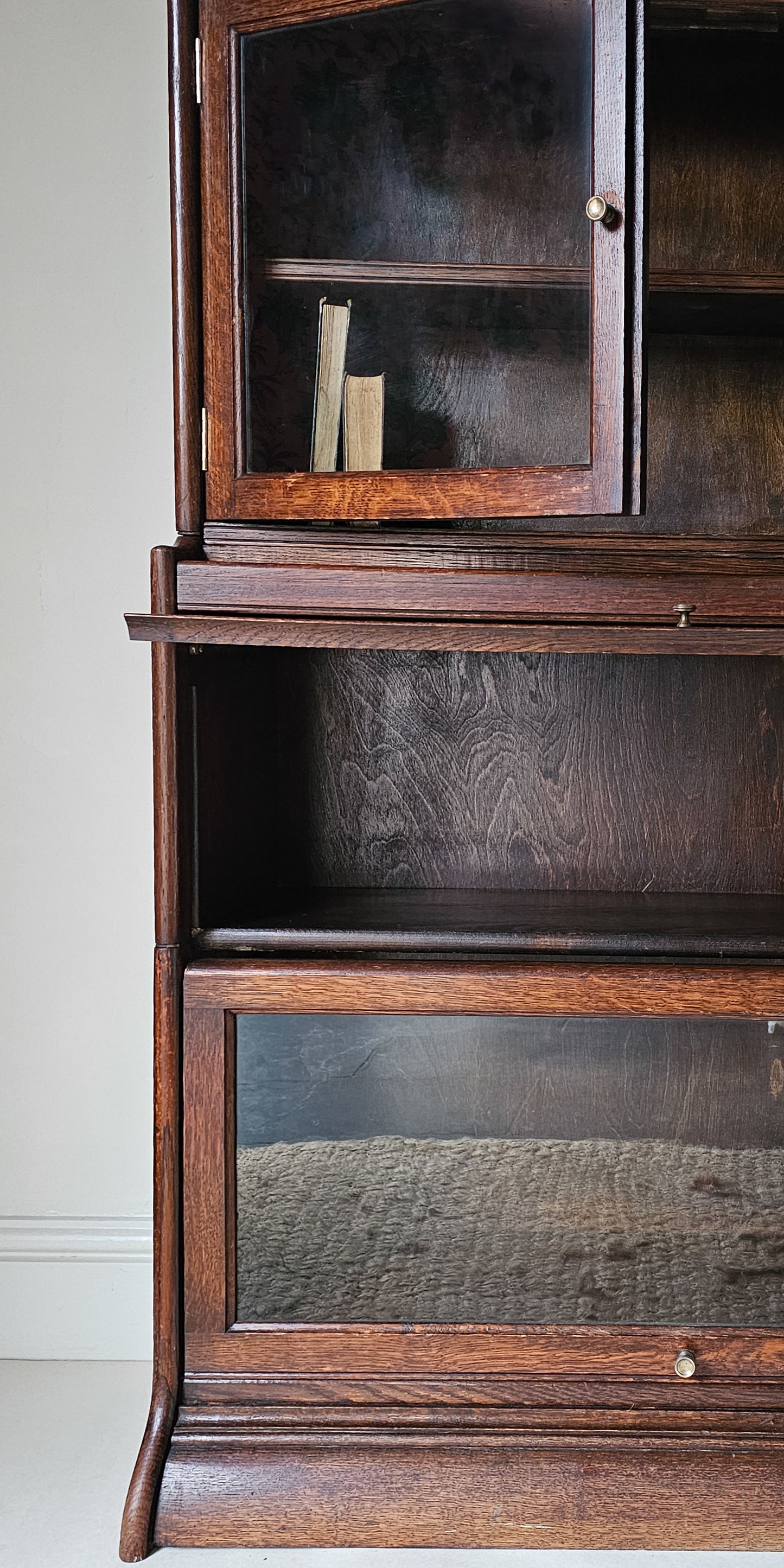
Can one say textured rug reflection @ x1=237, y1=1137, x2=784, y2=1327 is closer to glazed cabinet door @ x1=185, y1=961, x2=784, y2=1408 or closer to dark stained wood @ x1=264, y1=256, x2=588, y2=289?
glazed cabinet door @ x1=185, y1=961, x2=784, y2=1408

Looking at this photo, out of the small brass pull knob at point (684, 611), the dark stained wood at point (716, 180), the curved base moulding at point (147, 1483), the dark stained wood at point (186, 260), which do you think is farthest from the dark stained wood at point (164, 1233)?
the dark stained wood at point (716, 180)

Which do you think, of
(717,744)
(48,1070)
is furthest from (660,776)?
(48,1070)

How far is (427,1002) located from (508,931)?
0.09 m

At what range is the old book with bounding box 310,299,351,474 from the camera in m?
0.99

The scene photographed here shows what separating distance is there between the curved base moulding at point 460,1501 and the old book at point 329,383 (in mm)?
836

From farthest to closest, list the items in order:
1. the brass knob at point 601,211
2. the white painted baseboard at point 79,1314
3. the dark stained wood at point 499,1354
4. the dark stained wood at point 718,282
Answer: the white painted baseboard at point 79,1314
the dark stained wood at point 718,282
the dark stained wood at point 499,1354
the brass knob at point 601,211

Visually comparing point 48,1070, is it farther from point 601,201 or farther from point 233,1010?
point 601,201

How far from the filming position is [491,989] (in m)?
0.99

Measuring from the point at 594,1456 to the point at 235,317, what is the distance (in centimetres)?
100

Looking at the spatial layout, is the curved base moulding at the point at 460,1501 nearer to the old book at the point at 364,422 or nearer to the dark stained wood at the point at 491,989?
the dark stained wood at the point at 491,989

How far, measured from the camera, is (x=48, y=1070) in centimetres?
134

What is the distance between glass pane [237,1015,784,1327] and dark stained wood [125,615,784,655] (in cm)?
31

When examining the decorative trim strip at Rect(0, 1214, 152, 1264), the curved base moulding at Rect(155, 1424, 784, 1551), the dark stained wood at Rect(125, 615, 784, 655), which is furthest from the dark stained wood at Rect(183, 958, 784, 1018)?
the decorative trim strip at Rect(0, 1214, 152, 1264)

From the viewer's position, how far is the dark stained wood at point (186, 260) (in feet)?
3.15
